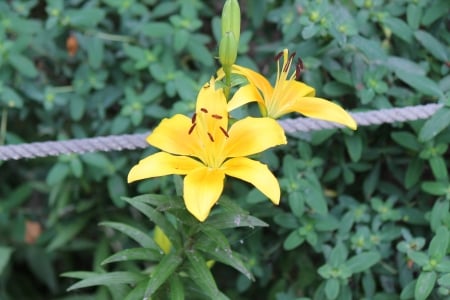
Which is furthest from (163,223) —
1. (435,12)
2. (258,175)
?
(435,12)

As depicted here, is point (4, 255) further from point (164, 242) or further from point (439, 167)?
point (439, 167)

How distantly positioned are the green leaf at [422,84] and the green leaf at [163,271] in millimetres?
735

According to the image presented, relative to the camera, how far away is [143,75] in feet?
7.57

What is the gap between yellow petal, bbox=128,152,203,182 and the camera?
136cm

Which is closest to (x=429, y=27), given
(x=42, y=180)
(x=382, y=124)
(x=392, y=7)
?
(x=392, y=7)

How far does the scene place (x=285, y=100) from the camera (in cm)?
153

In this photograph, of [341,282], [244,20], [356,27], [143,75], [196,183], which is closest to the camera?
[196,183]

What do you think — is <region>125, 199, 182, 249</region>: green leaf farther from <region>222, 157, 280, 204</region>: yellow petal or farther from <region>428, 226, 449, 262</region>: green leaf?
<region>428, 226, 449, 262</region>: green leaf

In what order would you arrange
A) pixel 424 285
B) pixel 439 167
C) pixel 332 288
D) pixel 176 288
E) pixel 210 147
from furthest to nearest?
pixel 439 167
pixel 332 288
pixel 424 285
pixel 176 288
pixel 210 147

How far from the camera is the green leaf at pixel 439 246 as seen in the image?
5.55 feet

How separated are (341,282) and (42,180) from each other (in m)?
1.05

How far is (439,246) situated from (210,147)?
58 centimetres

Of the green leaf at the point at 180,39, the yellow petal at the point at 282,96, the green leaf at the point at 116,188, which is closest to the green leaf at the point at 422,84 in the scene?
the yellow petal at the point at 282,96

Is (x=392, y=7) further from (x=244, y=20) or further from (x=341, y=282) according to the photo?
(x=341, y=282)
